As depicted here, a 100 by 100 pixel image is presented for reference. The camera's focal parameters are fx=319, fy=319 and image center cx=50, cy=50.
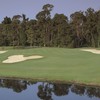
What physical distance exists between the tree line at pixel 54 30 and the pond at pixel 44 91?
6098 cm

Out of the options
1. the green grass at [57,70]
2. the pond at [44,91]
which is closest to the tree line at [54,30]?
the green grass at [57,70]

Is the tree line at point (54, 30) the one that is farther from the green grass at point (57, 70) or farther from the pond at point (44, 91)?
the pond at point (44, 91)

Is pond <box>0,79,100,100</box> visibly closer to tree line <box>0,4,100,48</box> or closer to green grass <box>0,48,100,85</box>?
green grass <box>0,48,100,85</box>

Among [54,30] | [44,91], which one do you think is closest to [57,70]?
[44,91]

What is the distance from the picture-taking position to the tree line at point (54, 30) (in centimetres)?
9038

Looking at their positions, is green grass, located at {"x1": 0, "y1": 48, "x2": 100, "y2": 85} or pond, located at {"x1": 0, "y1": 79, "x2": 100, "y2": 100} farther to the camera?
green grass, located at {"x1": 0, "y1": 48, "x2": 100, "y2": 85}

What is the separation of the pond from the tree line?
200 feet

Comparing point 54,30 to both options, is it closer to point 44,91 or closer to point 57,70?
point 57,70

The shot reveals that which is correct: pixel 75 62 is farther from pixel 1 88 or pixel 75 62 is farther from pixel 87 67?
pixel 1 88

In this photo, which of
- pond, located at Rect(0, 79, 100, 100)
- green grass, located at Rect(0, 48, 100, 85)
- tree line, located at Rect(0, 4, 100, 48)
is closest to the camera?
pond, located at Rect(0, 79, 100, 100)

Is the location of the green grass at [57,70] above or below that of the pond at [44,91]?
above

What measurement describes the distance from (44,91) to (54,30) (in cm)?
7499

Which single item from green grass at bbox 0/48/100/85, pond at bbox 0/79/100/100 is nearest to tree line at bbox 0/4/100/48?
green grass at bbox 0/48/100/85

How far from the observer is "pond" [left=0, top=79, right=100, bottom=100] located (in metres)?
20.2
